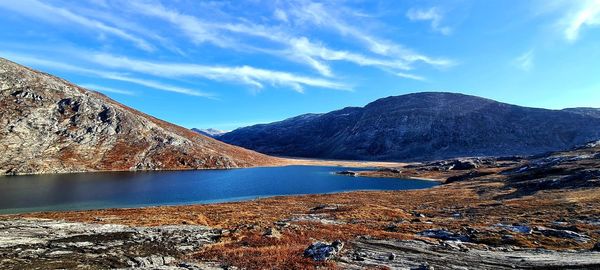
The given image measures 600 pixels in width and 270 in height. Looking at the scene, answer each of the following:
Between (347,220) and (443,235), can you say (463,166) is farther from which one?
(443,235)

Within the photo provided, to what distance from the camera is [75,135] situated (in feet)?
503

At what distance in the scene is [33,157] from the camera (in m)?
128

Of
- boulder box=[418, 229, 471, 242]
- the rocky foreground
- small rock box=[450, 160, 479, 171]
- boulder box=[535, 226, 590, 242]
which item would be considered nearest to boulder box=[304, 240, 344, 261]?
the rocky foreground

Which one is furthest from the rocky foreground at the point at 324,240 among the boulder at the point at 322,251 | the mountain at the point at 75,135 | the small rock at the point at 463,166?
the small rock at the point at 463,166

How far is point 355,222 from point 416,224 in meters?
7.45

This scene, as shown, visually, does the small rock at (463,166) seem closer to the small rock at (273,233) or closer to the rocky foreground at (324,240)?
the rocky foreground at (324,240)

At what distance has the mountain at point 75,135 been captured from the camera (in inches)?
5197

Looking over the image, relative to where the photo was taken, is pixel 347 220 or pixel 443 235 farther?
pixel 347 220

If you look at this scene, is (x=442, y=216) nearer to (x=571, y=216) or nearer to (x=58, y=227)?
(x=571, y=216)

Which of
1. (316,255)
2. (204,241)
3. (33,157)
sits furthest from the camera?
(33,157)

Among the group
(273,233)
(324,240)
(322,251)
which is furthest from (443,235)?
(273,233)

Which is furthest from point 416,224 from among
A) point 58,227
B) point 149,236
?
point 58,227

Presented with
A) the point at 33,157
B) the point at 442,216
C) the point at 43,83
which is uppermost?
the point at 43,83

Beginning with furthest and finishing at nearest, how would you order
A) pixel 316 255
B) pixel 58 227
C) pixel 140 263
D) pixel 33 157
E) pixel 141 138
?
pixel 141 138
pixel 33 157
pixel 58 227
pixel 316 255
pixel 140 263
